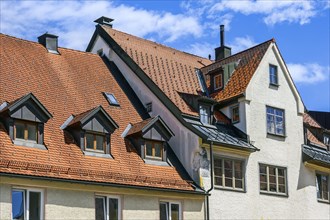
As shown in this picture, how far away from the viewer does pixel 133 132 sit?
31828mm

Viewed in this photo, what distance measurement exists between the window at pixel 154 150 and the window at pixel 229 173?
9.46 feet

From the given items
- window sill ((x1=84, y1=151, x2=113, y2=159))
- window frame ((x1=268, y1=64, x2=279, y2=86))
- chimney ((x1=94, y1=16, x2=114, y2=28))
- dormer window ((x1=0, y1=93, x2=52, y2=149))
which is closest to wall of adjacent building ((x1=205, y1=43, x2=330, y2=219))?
window frame ((x1=268, y1=64, x2=279, y2=86))

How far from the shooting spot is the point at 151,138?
105ft

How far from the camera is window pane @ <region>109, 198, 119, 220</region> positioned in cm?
2878

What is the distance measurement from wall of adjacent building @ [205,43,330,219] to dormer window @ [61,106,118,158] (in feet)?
19.8

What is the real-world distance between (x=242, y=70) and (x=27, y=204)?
1620 cm

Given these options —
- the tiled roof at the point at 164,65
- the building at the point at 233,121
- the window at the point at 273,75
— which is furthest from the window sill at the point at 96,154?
the window at the point at 273,75

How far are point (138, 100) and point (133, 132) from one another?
471cm

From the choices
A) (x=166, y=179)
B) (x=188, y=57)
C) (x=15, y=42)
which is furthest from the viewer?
(x=188, y=57)

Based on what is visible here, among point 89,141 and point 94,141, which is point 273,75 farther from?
point 89,141

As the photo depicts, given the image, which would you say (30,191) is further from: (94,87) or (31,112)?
(94,87)

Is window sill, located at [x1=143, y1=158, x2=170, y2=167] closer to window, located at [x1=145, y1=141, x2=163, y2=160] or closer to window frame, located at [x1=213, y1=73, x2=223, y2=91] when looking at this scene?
window, located at [x1=145, y1=141, x2=163, y2=160]

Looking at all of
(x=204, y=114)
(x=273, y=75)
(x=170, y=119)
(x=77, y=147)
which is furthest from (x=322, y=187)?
(x=77, y=147)

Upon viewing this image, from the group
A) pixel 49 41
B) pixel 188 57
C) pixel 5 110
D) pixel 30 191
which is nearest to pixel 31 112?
pixel 5 110
